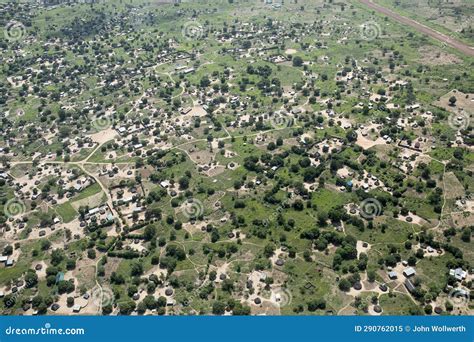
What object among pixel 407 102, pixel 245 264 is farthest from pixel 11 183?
pixel 407 102

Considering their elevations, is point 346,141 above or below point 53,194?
above

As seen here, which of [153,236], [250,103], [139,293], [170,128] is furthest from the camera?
[250,103]

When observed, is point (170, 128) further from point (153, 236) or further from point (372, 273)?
point (372, 273)

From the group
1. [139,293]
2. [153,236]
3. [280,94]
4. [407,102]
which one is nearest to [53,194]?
[153,236]

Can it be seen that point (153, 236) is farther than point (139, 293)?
Yes

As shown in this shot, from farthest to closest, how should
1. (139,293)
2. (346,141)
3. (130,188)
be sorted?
(346,141) → (130,188) → (139,293)

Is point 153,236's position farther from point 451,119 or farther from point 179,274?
point 451,119
